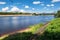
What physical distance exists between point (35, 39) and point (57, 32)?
6.46ft

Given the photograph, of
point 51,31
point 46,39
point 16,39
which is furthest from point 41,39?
point 16,39

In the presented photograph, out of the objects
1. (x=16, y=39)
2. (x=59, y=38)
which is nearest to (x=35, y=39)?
(x=16, y=39)

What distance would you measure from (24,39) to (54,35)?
242cm

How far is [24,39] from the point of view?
48.8ft

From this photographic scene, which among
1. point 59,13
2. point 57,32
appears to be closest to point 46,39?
point 57,32

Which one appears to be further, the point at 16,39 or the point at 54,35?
the point at 16,39

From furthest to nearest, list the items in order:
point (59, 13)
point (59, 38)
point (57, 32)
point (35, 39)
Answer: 1. point (59, 13)
2. point (35, 39)
3. point (57, 32)
4. point (59, 38)

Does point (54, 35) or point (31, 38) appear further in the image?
point (31, 38)

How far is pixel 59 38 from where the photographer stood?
13.3 m

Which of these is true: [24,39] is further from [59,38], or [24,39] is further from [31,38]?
[59,38]

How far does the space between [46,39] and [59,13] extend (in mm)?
36724

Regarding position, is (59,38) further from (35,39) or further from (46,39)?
(35,39)

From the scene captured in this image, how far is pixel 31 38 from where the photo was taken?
1559 cm

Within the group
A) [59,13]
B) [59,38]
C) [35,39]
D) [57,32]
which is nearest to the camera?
[59,38]
